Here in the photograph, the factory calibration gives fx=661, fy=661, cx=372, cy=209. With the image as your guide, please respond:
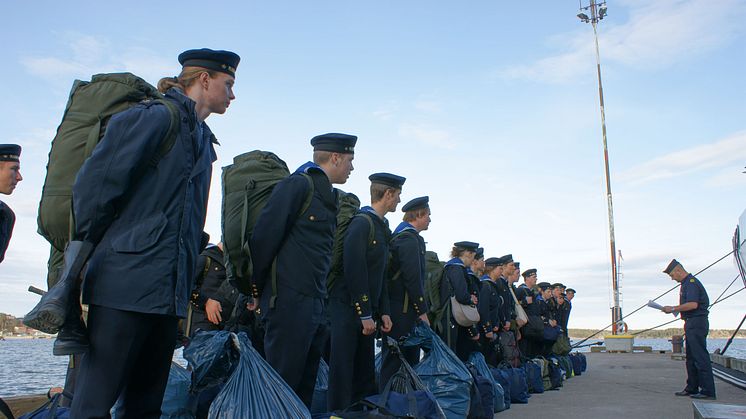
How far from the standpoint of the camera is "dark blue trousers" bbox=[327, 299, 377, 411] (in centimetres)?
461

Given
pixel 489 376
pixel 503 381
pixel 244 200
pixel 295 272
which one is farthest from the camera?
pixel 503 381

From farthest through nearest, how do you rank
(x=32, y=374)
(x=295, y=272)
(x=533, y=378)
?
1. (x=32, y=374)
2. (x=533, y=378)
3. (x=295, y=272)

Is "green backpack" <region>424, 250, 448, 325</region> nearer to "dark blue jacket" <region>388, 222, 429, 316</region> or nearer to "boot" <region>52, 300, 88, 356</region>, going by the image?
"dark blue jacket" <region>388, 222, 429, 316</region>

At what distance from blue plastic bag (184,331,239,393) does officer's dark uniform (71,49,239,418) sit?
3.59 ft

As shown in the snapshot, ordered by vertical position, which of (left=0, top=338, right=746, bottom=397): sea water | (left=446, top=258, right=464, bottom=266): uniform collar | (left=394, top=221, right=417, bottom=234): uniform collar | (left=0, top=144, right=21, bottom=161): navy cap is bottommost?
(left=0, top=338, right=746, bottom=397): sea water

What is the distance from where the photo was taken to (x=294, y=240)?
12.7 ft

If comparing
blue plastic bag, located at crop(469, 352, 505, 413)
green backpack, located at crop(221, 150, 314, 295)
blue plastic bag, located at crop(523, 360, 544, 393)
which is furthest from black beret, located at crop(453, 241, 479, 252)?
green backpack, located at crop(221, 150, 314, 295)

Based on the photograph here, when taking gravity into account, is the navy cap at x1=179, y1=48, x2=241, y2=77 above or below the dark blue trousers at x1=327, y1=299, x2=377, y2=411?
above

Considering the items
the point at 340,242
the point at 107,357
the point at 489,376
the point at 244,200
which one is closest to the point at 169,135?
the point at 107,357

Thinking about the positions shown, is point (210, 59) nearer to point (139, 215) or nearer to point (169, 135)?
point (169, 135)

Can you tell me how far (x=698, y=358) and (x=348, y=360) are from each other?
6.00 meters

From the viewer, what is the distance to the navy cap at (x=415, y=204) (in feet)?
21.0

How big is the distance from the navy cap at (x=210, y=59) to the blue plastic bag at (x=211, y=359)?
1.56m

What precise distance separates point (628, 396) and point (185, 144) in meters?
7.77
